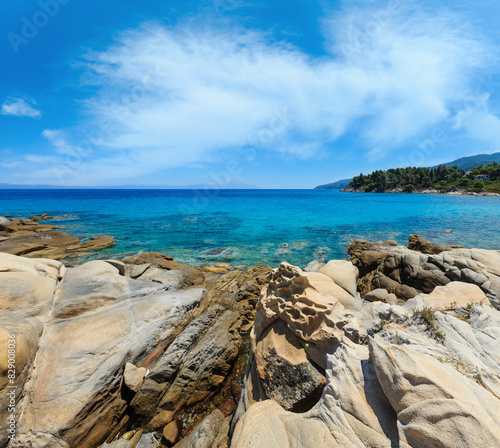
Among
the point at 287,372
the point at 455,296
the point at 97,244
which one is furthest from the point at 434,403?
the point at 97,244

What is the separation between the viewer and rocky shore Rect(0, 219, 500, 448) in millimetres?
3258

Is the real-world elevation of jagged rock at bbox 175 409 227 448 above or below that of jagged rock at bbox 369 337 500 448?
below

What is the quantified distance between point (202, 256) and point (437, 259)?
1680 centimetres

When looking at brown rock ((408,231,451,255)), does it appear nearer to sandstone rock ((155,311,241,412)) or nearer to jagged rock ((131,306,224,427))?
sandstone rock ((155,311,241,412))

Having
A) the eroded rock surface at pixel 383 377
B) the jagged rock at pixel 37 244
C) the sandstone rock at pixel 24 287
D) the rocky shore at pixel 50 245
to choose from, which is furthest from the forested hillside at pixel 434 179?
the jagged rock at pixel 37 244

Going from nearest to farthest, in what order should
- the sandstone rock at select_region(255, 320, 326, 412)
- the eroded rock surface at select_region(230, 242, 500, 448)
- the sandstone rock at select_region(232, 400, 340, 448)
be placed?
the eroded rock surface at select_region(230, 242, 500, 448)
the sandstone rock at select_region(232, 400, 340, 448)
the sandstone rock at select_region(255, 320, 326, 412)

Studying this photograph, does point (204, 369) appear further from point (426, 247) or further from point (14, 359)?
point (426, 247)

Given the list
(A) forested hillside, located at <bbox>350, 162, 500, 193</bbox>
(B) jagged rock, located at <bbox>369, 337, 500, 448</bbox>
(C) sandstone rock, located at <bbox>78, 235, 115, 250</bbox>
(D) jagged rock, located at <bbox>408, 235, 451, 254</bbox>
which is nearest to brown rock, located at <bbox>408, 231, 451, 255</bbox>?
(D) jagged rock, located at <bbox>408, 235, 451, 254</bbox>

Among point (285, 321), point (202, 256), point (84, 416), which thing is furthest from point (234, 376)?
point (202, 256)

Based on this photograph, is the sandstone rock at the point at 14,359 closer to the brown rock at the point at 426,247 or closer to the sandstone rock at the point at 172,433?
the sandstone rock at the point at 172,433
